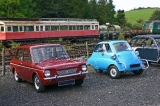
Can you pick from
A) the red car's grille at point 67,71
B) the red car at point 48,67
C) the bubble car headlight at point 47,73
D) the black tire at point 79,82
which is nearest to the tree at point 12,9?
the red car at point 48,67

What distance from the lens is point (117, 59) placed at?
412 inches

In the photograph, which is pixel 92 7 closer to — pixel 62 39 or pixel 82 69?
pixel 62 39

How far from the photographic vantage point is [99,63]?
37.0 feet

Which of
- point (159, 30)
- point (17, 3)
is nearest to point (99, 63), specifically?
point (17, 3)

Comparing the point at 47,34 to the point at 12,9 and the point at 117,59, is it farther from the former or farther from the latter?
the point at 117,59

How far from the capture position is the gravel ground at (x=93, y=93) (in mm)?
A: 7070

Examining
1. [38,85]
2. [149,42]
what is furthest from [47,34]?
[38,85]

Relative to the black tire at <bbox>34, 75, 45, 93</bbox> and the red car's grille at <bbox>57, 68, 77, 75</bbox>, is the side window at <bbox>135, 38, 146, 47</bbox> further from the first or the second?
the black tire at <bbox>34, 75, 45, 93</bbox>

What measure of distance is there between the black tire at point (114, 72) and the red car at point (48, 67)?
1.93 metres

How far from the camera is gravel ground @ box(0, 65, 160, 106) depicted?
7.07 metres

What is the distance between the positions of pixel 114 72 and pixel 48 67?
3.49 metres

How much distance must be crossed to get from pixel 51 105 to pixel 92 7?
5545 centimetres

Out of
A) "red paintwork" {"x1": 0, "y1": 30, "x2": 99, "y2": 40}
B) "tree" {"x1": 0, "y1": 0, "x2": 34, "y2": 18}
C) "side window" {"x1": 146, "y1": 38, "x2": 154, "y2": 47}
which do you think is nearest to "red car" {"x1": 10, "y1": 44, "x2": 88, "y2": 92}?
"side window" {"x1": 146, "y1": 38, "x2": 154, "y2": 47}

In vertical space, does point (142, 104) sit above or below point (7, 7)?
below
